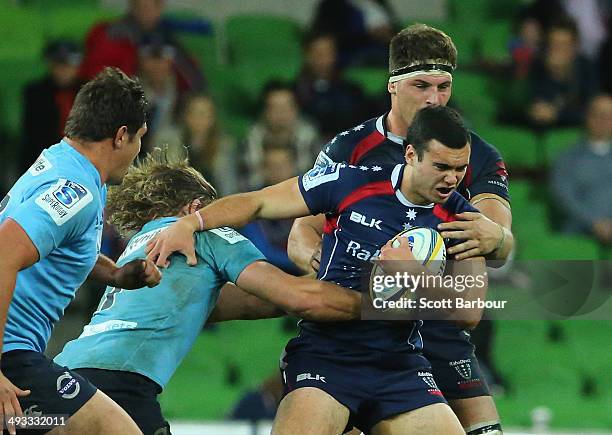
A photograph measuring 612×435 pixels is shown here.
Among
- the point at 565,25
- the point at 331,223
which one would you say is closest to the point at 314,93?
the point at 565,25

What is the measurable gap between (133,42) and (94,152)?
5379 millimetres

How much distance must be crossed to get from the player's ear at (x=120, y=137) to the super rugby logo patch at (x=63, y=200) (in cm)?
29

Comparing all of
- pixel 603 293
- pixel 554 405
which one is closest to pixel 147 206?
pixel 554 405

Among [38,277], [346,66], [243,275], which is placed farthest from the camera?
[346,66]

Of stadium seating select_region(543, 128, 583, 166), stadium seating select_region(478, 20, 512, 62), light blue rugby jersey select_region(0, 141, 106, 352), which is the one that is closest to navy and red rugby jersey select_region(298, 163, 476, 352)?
light blue rugby jersey select_region(0, 141, 106, 352)

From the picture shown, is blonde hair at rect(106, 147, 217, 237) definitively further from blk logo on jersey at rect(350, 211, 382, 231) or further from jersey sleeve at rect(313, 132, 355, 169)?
blk logo on jersey at rect(350, 211, 382, 231)

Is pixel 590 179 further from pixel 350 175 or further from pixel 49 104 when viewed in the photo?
pixel 350 175

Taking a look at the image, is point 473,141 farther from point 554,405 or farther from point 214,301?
point 554,405

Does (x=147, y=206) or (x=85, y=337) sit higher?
(x=147, y=206)

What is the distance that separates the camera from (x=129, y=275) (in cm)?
463

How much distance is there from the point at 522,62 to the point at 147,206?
20.3ft

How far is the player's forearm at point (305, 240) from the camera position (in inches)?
220

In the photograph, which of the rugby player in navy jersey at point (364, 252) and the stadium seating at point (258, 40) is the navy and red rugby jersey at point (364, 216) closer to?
the rugby player in navy jersey at point (364, 252)

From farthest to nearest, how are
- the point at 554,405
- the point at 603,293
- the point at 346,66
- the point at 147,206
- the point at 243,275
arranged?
the point at 346,66 → the point at 603,293 → the point at 554,405 → the point at 147,206 → the point at 243,275
